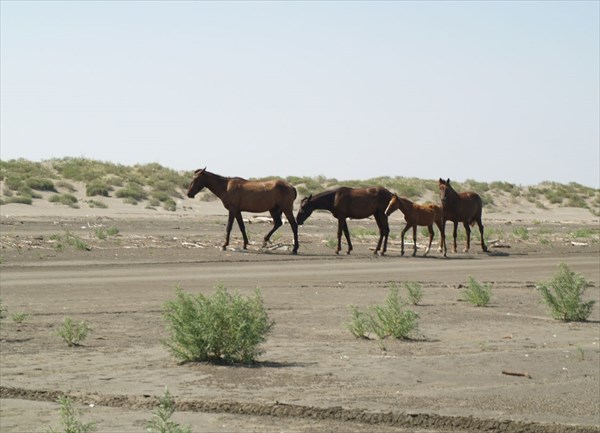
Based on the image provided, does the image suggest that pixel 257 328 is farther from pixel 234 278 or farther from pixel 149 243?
pixel 149 243

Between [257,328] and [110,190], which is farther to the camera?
[110,190]

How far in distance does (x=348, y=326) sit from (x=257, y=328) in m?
2.52

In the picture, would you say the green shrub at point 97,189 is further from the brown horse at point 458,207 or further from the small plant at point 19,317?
the small plant at point 19,317

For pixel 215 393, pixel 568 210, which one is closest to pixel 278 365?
pixel 215 393

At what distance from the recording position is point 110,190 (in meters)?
49.1

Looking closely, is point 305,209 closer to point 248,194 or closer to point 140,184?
point 248,194

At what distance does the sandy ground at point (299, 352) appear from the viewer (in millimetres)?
11609

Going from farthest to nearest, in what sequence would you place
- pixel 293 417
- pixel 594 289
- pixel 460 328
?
pixel 594 289 < pixel 460 328 < pixel 293 417

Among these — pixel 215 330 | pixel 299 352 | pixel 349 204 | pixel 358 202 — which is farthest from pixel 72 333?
pixel 358 202

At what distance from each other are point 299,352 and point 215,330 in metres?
1.66

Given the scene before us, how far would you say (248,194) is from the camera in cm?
3259

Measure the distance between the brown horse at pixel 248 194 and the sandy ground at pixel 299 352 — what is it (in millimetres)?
2198

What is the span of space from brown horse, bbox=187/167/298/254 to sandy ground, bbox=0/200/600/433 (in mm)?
2198

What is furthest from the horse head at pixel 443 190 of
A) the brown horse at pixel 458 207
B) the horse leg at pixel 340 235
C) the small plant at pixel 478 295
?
the small plant at pixel 478 295
